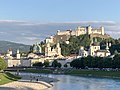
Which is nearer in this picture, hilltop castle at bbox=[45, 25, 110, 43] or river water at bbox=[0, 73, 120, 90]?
river water at bbox=[0, 73, 120, 90]

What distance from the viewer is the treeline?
100938 millimetres

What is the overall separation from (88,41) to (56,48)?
1319 cm

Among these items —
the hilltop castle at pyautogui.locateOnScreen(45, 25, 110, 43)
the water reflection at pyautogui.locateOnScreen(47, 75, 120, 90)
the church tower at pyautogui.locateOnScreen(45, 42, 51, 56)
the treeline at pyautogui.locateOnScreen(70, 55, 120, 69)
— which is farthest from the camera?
the hilltop castle at pyautogui.locateOnScreen(45, 25, 110, 43)

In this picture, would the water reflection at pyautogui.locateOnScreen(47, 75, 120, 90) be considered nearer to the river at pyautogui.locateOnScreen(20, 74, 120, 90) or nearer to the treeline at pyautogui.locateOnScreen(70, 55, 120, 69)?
the river at pyautogui.locateOnScreen(20, 74, 120, 90)

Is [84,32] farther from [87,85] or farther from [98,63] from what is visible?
[87,85]

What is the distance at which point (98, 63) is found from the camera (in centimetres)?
10956

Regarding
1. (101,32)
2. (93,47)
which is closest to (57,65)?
(93,47)

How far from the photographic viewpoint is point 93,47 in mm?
166875

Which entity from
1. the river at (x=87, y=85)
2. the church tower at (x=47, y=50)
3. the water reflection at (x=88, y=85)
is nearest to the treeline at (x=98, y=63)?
the river at (x=87, y=85)

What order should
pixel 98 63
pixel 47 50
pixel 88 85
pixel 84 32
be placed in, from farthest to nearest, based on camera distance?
pixel 84 32 < pixel 47 50 < pixel 98 63 < pixel 88 85

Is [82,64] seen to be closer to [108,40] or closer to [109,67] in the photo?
[109,67]

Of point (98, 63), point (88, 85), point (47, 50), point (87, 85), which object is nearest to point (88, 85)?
point (88, 85)

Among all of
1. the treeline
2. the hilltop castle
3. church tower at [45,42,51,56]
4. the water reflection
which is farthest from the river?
the hilltop castle

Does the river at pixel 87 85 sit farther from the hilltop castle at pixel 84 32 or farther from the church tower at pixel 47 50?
the hilltop castle at pixel 84 32
